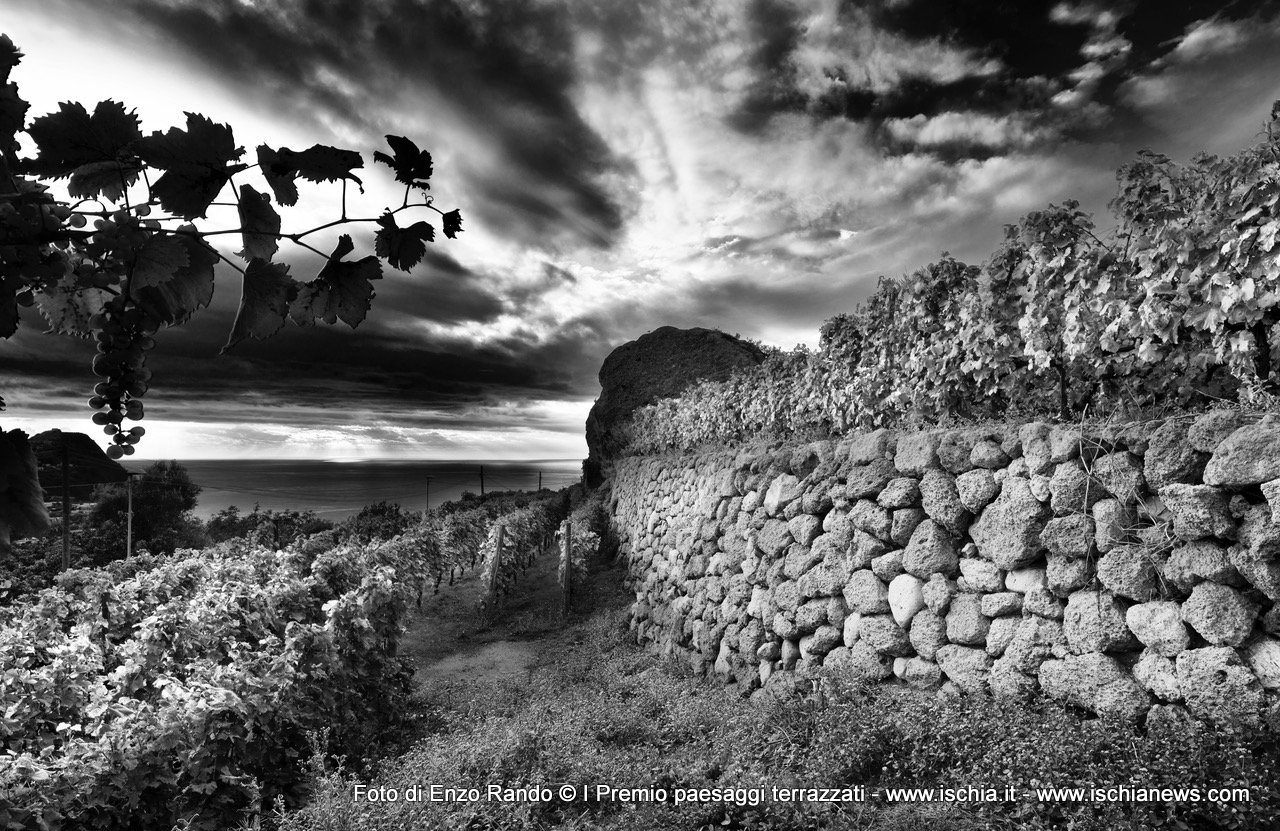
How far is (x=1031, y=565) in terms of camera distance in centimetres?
455

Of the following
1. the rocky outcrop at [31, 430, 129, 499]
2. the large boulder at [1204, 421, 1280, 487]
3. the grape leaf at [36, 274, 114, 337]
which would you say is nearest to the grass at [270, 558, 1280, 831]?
the large boulder at [1204, 421, 1280, 487]

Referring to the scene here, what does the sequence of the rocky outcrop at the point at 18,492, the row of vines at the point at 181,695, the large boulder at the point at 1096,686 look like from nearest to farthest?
the rocky outcrop at the point at 18,492
the row of vines at the point at 181,695
the large boulder at the point at 1096,686

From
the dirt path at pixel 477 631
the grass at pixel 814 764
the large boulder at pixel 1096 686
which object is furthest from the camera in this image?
the dirt path at pixel 477 631

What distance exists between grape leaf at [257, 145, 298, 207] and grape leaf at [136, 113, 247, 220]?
3 centimetres

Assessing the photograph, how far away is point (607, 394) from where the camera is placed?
1043 inches

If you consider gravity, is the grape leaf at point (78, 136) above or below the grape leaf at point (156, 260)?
above

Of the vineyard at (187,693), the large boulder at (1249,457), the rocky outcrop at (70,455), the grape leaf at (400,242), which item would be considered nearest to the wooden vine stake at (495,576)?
the vineyard at (187,693)

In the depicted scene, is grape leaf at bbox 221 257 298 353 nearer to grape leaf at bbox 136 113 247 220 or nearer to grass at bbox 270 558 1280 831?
grape leaf at bbox 136 113 247 220

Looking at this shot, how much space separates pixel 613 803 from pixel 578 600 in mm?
9405

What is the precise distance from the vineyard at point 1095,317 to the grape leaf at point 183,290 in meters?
4.48

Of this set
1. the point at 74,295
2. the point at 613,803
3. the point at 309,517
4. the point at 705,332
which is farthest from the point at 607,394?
the point at 74,295

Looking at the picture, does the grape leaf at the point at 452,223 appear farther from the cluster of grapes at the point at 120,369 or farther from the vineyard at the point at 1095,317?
the vineyard at the point at 1095,317

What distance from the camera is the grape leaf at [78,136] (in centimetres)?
80

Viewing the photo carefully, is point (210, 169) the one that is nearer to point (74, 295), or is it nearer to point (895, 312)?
point (74, 295)
